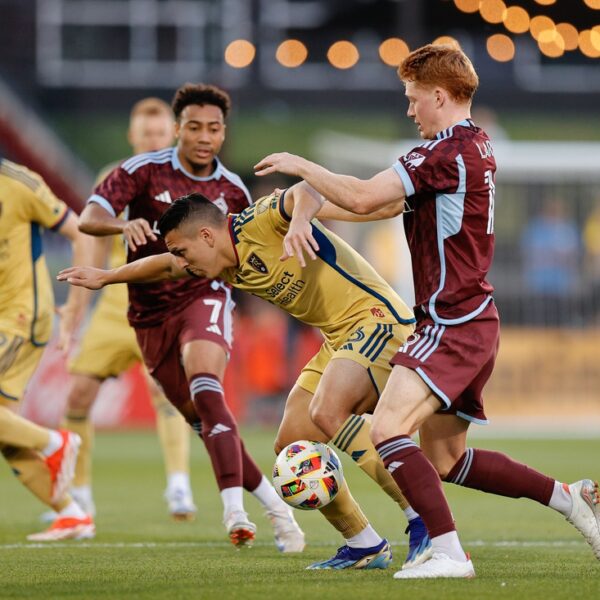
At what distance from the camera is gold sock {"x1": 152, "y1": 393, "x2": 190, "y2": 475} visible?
9633 millimetres

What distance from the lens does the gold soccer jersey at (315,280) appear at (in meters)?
6.40

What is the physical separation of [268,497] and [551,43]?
76.8 ft

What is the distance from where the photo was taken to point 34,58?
2952cm

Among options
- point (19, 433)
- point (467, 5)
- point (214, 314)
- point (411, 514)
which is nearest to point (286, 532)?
point (411, 514)

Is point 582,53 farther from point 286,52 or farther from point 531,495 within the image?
point 531,495

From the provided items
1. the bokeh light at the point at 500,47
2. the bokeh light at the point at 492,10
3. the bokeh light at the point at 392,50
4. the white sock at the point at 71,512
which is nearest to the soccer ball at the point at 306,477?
the white sock at the point at 71,512

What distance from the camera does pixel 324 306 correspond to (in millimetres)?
6551

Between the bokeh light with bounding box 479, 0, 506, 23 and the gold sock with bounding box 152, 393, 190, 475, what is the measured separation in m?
18.4

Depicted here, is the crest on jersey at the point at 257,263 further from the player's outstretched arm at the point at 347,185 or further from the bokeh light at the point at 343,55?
the bokeh light at the point at 343,55

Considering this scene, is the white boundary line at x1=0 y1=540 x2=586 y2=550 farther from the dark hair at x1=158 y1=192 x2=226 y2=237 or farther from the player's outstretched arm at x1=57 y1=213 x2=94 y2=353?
the dark hair at x1=158 y1=192 x2=226 y2=237

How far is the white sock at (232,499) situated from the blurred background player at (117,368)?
221 centimetres

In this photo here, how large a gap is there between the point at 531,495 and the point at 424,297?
1.10 metres

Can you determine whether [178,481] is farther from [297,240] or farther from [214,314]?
[297,240]

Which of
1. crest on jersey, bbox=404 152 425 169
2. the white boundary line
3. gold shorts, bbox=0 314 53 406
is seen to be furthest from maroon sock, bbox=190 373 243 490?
crest on jersey, bbox=404 152 425 169
